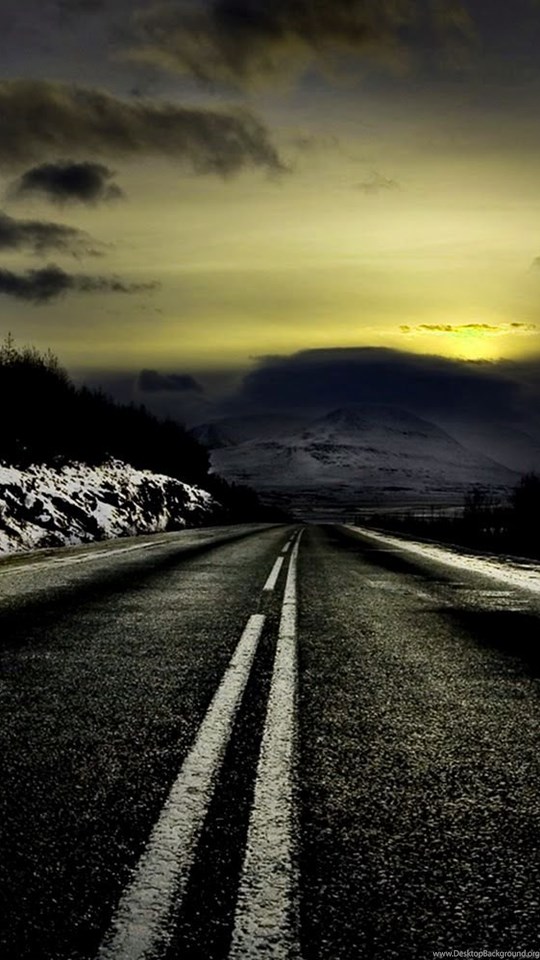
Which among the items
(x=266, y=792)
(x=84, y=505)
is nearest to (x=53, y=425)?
(x=84, y=505)

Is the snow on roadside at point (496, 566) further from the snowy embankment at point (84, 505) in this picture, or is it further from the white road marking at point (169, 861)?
the snowy embankment at point (84, 505)

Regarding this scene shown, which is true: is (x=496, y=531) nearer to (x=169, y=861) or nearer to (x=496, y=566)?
(x=496, y=566)

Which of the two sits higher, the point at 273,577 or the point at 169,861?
the point at 169,861

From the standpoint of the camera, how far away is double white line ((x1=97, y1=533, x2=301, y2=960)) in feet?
6.29

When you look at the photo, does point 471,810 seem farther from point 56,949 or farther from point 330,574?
point 330,574

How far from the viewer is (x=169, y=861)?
2.37 m

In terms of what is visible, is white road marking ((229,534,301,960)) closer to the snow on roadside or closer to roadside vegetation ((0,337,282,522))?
the snow on roadside

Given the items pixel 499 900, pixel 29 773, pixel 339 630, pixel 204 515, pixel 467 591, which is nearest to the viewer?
pixel 499 900

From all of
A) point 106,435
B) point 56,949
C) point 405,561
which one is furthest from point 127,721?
point 106,435

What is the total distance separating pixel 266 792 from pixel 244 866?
66 cm

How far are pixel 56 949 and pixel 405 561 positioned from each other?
48.5ft

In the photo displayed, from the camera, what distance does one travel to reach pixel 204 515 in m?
44.9

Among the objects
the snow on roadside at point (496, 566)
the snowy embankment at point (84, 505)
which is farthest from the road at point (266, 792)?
the snowy embankment at point (84, 505)

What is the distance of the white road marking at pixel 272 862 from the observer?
1916 mm
